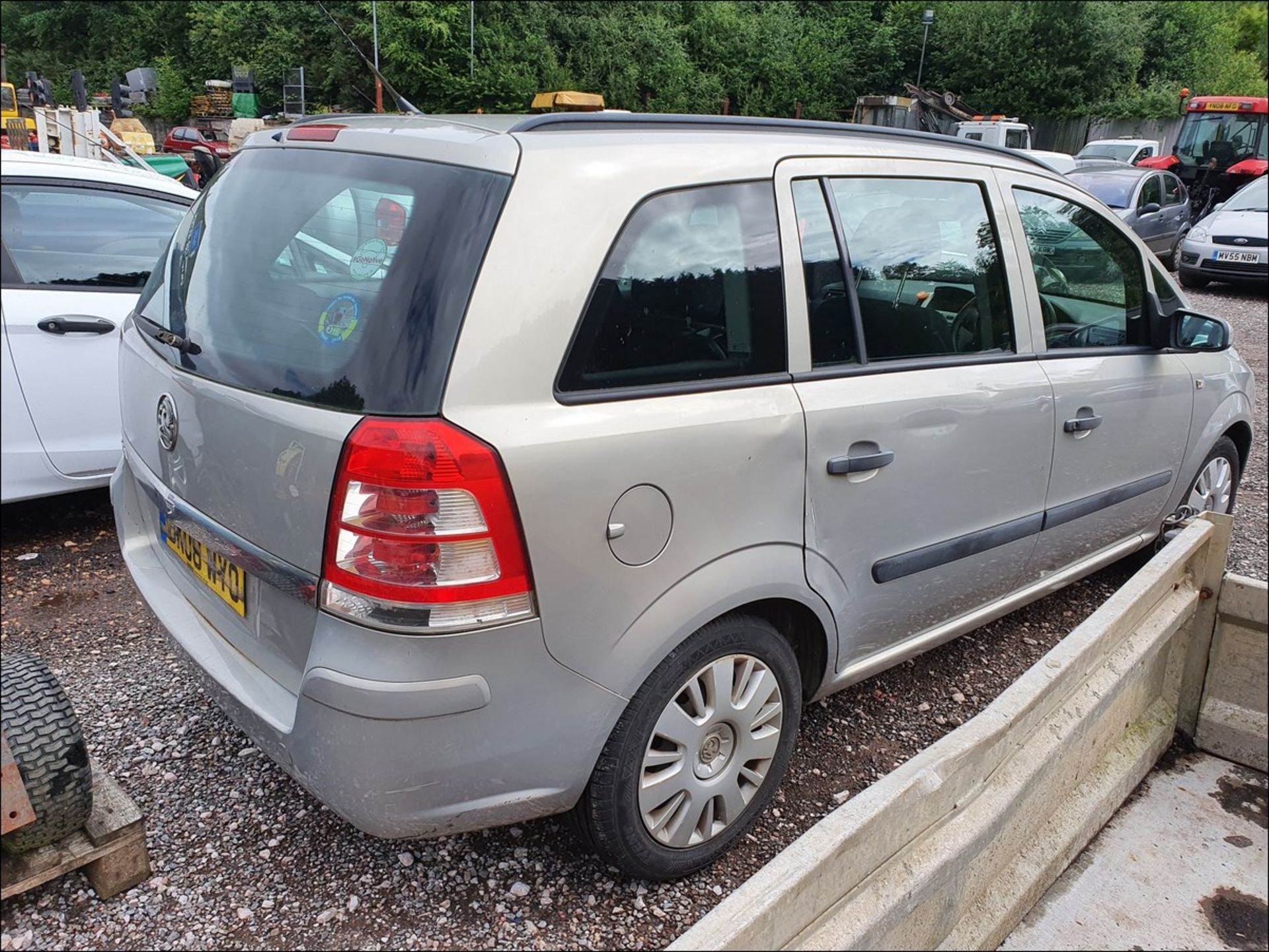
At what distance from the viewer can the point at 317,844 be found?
2.48m

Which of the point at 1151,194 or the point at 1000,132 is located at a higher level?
the point at 1000,132

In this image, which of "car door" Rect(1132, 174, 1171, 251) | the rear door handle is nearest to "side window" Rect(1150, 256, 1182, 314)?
the rear door handle

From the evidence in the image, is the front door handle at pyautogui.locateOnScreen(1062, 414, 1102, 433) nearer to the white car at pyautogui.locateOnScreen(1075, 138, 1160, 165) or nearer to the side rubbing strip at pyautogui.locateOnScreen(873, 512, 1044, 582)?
the side rubbing strip at pyautogui.locateOnScreen(873, 512, 1044, 582)

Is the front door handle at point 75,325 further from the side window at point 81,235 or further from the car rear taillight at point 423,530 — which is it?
the car rear taillight at point 423,530

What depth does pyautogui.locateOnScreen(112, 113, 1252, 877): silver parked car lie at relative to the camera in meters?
1.84

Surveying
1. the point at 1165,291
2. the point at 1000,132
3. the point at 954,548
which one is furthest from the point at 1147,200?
the point at 954,548

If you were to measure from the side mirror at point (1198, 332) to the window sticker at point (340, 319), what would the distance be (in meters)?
3.01

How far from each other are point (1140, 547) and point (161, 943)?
3708mm

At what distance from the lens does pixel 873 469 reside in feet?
8.14

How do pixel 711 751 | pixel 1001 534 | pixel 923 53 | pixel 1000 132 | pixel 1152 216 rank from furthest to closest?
pixel 923 53 < pixel 1000 132 < pixel 1152 216 < pixel 1001 534 < pixel 711 751

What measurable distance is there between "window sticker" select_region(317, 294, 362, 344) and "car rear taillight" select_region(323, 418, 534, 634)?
0.22 meters

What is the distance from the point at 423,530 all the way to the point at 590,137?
93 cm

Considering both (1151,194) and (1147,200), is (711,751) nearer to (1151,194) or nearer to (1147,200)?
(1147,200)

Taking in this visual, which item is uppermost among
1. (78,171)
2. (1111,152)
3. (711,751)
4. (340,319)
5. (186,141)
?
(1111,152)
